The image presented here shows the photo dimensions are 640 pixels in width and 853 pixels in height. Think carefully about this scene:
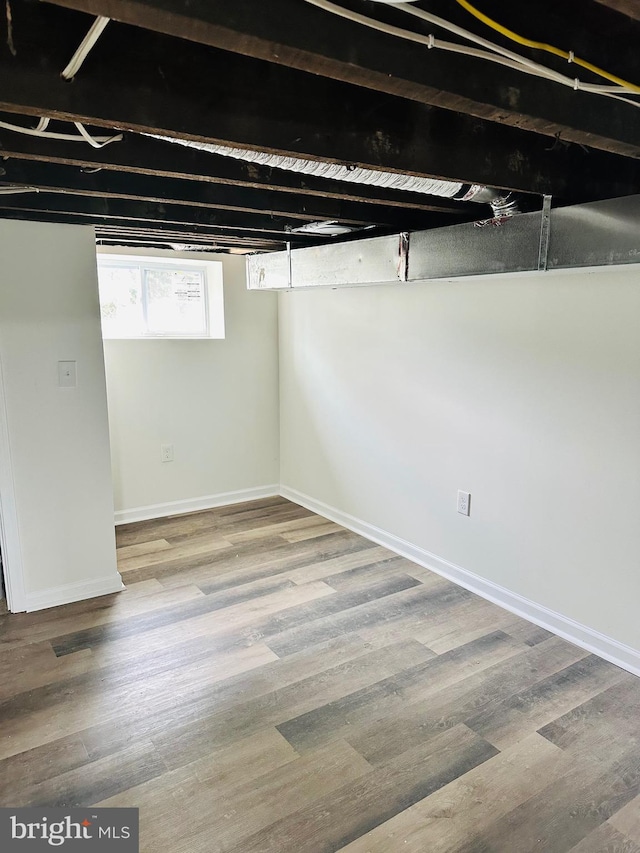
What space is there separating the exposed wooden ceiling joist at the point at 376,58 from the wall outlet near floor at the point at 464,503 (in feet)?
6.61

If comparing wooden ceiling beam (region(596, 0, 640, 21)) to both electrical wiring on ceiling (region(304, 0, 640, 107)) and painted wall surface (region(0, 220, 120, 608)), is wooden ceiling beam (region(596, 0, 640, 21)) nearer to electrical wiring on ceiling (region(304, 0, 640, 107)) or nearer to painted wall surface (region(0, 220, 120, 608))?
electrical wiring on ceiling (region(304, 0, 640, 107))

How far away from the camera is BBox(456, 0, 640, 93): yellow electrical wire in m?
0.89

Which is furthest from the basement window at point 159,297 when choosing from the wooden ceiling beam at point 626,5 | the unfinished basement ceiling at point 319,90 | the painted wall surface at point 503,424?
the wooden ceiling beam at point 626,5

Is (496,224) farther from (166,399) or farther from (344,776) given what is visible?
(166,399)

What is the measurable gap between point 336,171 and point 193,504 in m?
3.17

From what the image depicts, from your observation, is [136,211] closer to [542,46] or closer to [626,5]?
[542,46]

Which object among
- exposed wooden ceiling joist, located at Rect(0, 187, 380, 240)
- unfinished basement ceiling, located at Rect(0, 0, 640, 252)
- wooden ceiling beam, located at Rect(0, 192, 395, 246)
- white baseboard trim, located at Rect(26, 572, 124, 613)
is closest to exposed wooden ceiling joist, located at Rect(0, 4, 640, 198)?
unfinished basement ceiling, located at Rect(0, 0, 640, 252)

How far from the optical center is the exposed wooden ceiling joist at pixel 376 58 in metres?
0.79

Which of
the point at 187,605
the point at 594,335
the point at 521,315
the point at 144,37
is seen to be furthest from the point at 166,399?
the point at 144,37

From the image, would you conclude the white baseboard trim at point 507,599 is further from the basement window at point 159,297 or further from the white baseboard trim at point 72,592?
the basement window at point 159,297

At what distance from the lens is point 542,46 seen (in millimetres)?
991

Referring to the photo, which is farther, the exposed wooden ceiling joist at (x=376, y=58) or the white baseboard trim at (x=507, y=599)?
the white baseboard trim at (x=507, y=599)

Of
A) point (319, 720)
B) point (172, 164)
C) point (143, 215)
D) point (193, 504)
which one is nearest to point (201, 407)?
point (193, 504)

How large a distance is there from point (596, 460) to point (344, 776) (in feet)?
5.24
